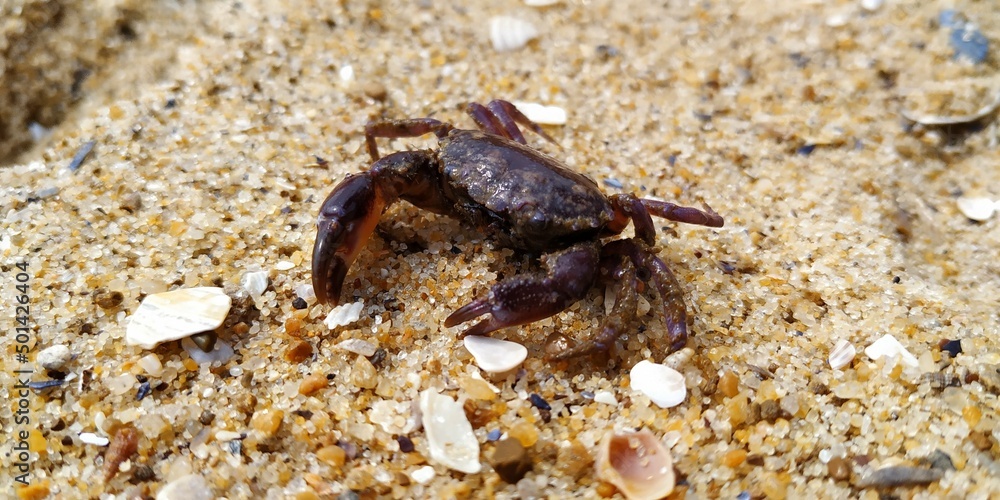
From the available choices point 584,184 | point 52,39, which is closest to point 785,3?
point 584,184

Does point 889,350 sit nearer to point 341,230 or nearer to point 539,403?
point 539,403

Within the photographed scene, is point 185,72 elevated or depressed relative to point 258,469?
elevated

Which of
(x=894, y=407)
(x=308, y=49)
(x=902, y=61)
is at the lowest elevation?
(x=894, y=407)

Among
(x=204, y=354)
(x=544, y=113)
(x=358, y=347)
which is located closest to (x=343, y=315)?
(x=358, y=347)

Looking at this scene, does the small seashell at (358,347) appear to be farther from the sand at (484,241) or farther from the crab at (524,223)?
the crab at (524,223)

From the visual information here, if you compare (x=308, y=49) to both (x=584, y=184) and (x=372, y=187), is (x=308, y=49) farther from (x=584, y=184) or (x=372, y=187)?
(x=584, y=184)

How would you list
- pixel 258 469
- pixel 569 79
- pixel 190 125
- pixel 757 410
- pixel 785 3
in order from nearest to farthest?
pixel 258 469, pixel 757 410, pixel 190 125, pixel 569 79, pixel 785 3

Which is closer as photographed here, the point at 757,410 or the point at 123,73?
the point at 757,410

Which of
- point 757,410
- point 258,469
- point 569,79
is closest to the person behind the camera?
point 258,469
